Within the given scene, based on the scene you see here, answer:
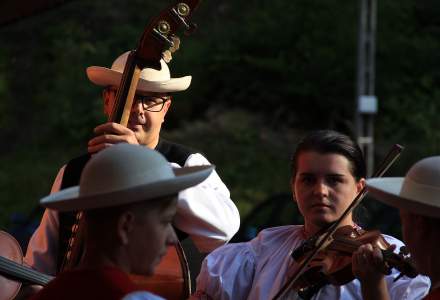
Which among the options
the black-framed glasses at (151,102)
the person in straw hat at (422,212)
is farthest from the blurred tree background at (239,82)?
the person in straw hat at (422,212)

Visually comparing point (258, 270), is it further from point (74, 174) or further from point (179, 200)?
point (74, 174)

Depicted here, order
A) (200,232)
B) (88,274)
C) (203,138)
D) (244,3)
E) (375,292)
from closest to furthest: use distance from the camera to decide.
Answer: (88,274), (375,292), (200,232), (203,138), (244,3)

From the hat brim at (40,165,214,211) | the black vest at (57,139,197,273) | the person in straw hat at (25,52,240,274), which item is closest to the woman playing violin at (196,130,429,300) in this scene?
the person in straw hat at (25,52,240,274)

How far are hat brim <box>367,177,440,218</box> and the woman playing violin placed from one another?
1.67ft

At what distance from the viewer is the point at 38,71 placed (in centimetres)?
1977

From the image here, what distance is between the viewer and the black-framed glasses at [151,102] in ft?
13.6

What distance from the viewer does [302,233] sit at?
391 cm

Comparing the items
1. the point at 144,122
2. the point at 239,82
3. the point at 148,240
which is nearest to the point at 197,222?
the point at 144,122

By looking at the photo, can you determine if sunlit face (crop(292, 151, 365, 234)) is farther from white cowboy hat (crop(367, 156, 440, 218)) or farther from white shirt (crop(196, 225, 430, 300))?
white cowboy hat (crop(367, 156, 440, 218))

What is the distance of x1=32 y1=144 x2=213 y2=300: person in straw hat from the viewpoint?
2.55 metres

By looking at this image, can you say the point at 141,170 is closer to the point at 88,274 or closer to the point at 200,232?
the point at 88,274

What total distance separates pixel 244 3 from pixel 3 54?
5139mm

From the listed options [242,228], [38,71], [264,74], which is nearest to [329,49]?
[264,74]

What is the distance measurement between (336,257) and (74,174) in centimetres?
120
